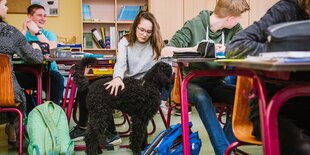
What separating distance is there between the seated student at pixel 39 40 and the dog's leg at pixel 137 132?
0.97 metres

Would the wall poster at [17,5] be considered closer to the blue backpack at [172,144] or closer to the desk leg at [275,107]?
the blue backpack at [172,144]

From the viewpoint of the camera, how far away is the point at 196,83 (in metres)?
2.01

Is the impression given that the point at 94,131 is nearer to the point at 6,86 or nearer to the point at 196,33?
the point at 6,86

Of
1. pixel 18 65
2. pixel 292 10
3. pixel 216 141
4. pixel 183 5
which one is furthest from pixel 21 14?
pixel 292 10

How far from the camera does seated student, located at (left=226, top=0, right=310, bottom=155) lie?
901 mm

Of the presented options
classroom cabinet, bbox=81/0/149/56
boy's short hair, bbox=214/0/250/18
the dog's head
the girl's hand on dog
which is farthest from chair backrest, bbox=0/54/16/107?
classroom cabinet, bbox=81/0/149/56

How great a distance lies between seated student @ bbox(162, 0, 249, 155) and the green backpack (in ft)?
2.74

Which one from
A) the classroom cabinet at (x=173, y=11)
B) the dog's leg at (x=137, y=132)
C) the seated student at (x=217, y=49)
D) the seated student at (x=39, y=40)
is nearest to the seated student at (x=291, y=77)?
the seated student at (x=217, y=49)

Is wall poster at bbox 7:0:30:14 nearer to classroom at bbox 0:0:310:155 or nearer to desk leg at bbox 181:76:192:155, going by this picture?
classroom at bbox 0:0:310:155

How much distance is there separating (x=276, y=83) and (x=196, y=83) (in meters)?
1.03

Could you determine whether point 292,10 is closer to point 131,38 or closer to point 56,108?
point 131,38

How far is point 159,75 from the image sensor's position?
205 cm

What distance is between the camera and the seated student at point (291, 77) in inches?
35.5

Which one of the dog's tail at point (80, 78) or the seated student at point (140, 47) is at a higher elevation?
the seated student at point (140, 47)
